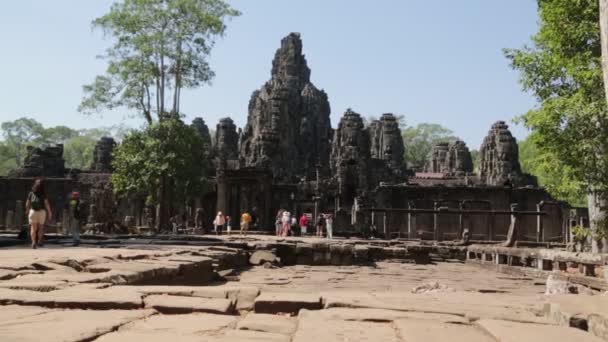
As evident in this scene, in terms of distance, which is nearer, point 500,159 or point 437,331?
point 437,331

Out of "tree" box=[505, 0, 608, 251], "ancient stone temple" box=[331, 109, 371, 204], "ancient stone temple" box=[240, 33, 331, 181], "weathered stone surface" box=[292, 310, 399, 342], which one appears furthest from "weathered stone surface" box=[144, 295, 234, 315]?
"ancient stone temple" box=[240, 33, 331, 181]

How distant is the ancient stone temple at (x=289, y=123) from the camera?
4409 cm

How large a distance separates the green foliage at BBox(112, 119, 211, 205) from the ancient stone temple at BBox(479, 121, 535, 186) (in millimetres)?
23831

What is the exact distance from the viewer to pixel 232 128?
53.7 meters

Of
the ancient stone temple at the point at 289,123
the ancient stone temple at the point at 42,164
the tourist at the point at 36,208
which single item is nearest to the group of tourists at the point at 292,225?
the tourist at the point at 36,208

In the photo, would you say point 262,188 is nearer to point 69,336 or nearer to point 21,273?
point 21,273

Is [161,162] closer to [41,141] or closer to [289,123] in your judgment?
[289,123]

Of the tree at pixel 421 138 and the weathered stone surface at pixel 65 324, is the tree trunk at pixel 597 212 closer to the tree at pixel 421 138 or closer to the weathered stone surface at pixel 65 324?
the weathered stone surface at pixel 65 324

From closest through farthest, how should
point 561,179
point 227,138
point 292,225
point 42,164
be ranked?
point 561,179
point 292,225
point 42,164
point 227,138

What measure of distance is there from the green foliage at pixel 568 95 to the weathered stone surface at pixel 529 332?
10.5 m

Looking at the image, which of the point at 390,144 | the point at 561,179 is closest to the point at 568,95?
the point at 561,179

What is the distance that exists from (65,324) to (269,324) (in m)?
1.16

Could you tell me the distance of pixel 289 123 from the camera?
5056 cm

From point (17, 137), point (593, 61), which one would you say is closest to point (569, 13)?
point (593, 61)
